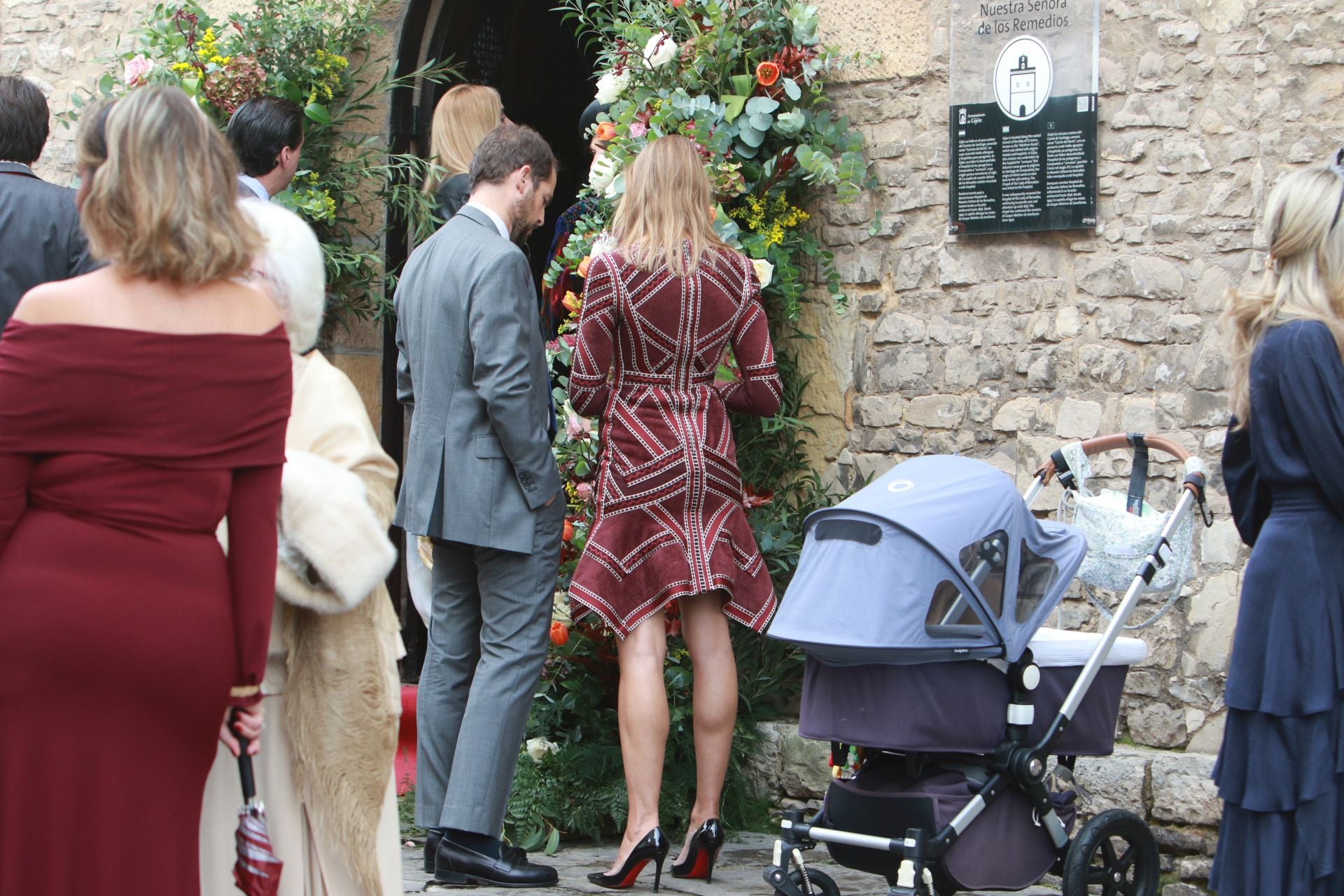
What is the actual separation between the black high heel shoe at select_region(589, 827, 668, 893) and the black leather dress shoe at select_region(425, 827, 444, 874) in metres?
0.44

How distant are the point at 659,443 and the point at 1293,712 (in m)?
1.79

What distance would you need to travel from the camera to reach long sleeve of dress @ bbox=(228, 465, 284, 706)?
8.05 feet

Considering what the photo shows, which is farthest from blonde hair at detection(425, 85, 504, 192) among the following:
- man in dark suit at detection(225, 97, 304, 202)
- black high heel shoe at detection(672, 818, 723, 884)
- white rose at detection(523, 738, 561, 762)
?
black high heel shoe at detection(672, 818, 723, 884)

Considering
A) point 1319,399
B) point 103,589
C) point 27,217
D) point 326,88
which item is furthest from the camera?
point 326,88

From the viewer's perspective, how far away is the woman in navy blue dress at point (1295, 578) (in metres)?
3.29

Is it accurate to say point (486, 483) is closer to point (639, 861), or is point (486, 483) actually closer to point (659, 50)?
point (639, 861)

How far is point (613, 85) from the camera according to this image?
5.45m

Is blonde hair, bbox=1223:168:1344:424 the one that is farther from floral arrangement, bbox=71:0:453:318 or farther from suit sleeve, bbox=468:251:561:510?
floral arrangement, bbox=71:0:453:318

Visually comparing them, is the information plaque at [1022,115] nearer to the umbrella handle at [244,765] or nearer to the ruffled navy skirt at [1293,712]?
the ruffled navy skirt at [1293,712]

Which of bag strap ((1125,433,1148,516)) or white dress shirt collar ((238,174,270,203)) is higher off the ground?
white dress shirt collar ((238,174,270,203))

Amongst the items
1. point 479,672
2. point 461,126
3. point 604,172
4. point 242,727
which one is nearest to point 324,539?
point 242,727

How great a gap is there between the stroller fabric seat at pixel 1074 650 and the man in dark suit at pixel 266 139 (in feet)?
9.04

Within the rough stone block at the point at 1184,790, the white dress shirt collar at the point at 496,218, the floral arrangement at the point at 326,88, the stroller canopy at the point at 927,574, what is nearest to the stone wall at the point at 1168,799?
the rough stone block at the point at 1184,790

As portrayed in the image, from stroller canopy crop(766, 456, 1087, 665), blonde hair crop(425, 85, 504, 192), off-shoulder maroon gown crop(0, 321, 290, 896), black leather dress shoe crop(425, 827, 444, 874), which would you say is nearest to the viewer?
off-shoulder maroon gown crop(0, 321, 290, 896)
